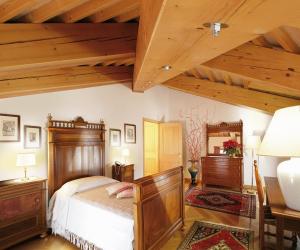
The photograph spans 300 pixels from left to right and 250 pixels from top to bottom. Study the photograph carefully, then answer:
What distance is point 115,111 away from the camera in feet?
16.0

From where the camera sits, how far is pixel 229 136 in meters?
5.96

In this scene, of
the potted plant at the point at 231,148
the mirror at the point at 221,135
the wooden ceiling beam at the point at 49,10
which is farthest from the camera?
the mirror at the point at 221,135

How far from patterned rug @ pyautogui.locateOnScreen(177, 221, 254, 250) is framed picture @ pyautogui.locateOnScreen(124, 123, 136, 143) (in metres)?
2.51

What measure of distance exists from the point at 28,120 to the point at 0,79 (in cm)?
74

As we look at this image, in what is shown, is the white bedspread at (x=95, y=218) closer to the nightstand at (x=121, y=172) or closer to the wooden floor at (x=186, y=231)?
the wooden floor at (x=186, y=231)

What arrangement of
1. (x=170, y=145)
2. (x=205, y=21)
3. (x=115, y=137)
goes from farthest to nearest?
(x=170, y=145) < (x=115, y=137) < (x=205, y=21)

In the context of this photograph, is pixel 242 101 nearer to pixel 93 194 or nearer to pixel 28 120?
pixel 93 194

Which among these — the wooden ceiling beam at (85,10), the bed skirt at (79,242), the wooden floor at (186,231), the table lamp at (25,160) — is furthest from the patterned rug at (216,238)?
the wooden ceiling beam at (85,10)

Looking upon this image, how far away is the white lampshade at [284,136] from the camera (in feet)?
4.93

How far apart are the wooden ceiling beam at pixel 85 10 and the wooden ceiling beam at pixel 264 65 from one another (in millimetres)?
1803

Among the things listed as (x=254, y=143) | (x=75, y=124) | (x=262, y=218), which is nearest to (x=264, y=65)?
(x=262, y=218)

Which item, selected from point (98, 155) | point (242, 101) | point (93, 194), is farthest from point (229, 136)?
point (93, 194)

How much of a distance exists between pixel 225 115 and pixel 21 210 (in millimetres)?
5269

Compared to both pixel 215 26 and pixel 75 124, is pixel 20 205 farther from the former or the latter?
pixel 215 26
